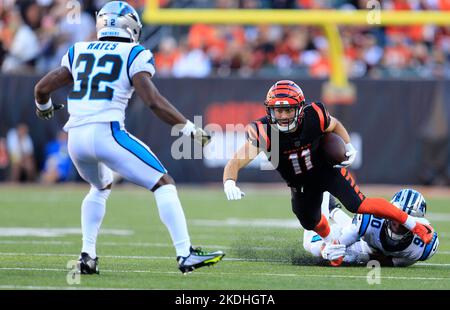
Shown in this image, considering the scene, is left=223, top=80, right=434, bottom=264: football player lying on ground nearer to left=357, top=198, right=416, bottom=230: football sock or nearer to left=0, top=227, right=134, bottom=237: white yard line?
left=357, top=198, right=416, bottom=230: football sock

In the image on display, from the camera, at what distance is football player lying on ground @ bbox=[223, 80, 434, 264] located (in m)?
6.99

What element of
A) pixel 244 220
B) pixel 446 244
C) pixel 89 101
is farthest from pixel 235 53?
pixel 89 101

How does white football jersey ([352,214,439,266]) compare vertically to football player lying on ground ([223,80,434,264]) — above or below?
below

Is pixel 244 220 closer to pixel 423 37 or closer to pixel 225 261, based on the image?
pixel 225 261

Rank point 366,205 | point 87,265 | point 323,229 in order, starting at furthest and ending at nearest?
point 323,229 < point 366,205 < point 87,265

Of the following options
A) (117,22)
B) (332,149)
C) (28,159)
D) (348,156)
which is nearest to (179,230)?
(117,22)

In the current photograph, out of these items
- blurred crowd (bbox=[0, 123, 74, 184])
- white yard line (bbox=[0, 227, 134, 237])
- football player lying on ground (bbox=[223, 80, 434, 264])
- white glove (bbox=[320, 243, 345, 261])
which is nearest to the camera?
football player lying on ground (bbox=[223, 80, 434, 264])

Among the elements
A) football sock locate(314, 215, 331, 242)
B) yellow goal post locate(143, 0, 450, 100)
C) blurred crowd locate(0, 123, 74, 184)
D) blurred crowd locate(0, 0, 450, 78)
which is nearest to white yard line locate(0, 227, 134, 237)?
football sock locate(314, 215, 331, 242)

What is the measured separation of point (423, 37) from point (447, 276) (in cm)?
1069

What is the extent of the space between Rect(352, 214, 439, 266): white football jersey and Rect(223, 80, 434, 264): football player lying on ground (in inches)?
6.4

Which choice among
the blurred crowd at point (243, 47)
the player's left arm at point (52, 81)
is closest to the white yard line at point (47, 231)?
the player's left arm at point (52, 81)

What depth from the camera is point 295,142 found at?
7.13m

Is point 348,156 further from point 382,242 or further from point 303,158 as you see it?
point 382,242

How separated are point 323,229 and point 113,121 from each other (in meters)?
2.05
